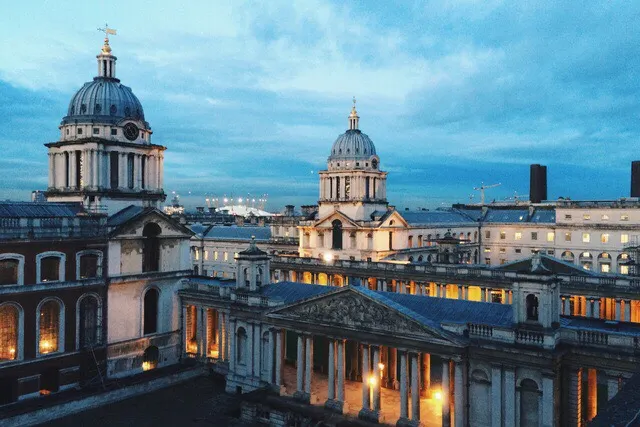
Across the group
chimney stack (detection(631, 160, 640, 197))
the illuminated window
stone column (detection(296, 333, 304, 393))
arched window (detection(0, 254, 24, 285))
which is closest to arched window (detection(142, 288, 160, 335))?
the illuminated window

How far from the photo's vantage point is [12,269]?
147 ft

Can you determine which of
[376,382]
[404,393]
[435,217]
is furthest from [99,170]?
[435,217]

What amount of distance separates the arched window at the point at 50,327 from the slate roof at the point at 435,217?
55.8 meters

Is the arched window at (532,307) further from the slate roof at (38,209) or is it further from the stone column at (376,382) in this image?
the slate roof at (38,209)

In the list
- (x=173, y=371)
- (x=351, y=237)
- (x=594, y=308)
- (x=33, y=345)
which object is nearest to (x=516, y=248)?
(x=351, y=237)

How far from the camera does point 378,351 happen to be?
125 ft

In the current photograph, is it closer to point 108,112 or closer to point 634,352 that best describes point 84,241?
point 108,112

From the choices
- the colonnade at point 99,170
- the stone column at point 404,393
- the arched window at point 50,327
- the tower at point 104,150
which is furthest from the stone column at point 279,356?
the colonnade at point 99,170

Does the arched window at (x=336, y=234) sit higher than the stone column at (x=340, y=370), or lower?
higher

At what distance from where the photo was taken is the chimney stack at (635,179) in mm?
97188

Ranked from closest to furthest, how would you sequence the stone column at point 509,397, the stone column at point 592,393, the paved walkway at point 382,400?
the stone column at point 592,393, the stone column at point 509,397, the paved walkway at point 382,400

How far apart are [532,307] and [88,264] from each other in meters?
36.5

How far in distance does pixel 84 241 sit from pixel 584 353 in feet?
129

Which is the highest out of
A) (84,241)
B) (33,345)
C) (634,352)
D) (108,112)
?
(108,112)
